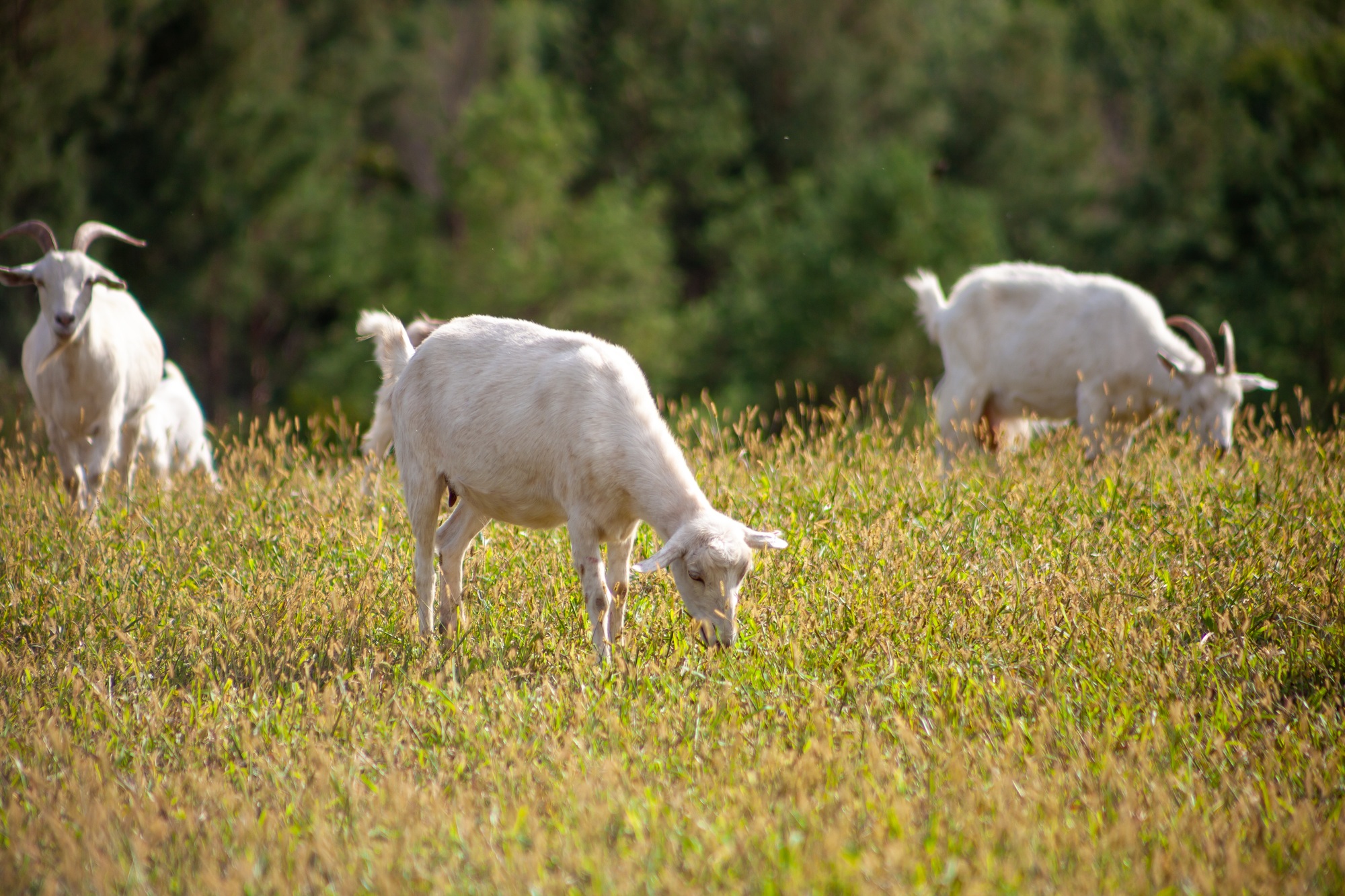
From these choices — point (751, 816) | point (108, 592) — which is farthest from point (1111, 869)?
point (108, 592)

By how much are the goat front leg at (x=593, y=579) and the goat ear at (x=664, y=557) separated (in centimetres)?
44

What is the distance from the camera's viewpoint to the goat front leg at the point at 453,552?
17.5 feet

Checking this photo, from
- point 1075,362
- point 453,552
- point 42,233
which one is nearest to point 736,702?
point 453,552

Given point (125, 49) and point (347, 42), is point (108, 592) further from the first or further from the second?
point (347, 42)

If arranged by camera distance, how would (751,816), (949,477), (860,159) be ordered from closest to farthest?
(751,816) → (949,477) → (860,159)

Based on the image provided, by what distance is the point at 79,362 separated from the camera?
7.91 meters

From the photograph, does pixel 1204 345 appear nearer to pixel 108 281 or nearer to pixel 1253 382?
pixel 1253 382

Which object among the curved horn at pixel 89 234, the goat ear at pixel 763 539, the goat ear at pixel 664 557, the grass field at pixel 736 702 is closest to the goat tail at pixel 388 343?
the grass field at pixel 736 702

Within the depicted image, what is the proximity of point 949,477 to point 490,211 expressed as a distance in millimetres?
21857

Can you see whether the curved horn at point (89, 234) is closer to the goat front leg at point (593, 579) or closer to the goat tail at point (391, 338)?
the goat tail at point (391, 338)

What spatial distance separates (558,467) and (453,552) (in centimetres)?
92

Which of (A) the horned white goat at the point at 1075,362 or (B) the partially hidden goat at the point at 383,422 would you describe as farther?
(A) the horned white goat at the point at 1075,362

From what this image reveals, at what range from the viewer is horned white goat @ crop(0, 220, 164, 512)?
7.62 meters

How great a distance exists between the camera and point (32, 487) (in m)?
7.53
